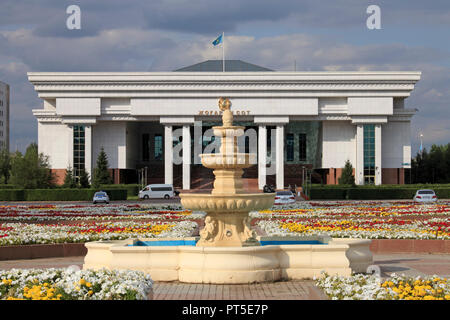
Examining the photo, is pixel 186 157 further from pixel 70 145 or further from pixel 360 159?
pixel 360 159

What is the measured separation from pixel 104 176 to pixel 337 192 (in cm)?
3025

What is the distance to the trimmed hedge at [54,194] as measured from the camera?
2520 inches

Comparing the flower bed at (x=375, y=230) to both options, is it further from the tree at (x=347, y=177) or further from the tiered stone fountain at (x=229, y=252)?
the tree at (x=347, y=177)

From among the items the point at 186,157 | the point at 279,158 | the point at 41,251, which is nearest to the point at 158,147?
the point at 186,157

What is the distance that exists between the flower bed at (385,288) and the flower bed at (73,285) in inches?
124

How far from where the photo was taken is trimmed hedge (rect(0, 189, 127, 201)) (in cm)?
6400

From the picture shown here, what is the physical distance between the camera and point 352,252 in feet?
48.9

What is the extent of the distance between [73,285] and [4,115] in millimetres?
168788

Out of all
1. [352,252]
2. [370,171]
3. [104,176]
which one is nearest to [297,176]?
[370,171]

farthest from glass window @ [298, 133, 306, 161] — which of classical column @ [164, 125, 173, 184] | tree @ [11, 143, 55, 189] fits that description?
tree @ [11, 143, 55, 189]

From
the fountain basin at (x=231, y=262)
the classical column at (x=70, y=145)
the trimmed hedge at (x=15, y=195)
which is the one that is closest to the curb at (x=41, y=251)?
the fountain basin at (x=231, y=262)

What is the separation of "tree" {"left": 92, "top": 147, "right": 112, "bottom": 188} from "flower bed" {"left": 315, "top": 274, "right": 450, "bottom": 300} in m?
65.8

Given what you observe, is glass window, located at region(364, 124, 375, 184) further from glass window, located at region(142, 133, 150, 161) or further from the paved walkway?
the paved walkway

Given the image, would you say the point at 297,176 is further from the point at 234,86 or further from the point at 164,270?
the point at 164,270
